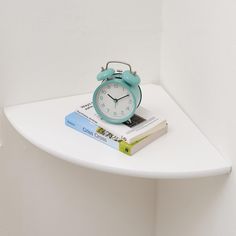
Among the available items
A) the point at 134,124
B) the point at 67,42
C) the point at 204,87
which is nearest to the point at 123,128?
the point at 134,124

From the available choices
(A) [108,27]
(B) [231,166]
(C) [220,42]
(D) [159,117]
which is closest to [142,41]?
(A) [108,27]

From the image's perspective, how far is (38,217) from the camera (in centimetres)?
136

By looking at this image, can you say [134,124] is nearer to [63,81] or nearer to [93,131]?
[93,131]

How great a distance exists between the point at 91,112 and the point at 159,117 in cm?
17

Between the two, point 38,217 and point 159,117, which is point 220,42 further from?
point 38,217

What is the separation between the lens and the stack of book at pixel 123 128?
0.99 metres

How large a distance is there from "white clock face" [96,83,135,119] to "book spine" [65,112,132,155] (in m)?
0.05

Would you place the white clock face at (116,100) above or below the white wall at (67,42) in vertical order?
below

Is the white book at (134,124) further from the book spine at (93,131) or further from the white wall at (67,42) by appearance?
the white wall at (67,42)

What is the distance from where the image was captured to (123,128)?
1.03 m

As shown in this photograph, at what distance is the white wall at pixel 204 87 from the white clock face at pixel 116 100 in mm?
175

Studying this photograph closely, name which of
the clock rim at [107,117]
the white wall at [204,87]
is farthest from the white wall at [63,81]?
the clock rim at [107,117]

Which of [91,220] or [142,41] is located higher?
[142,41]

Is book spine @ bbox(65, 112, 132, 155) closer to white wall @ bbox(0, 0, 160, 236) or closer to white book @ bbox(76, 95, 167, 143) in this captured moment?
white book @ bbox(76, 95, 167, 143)
